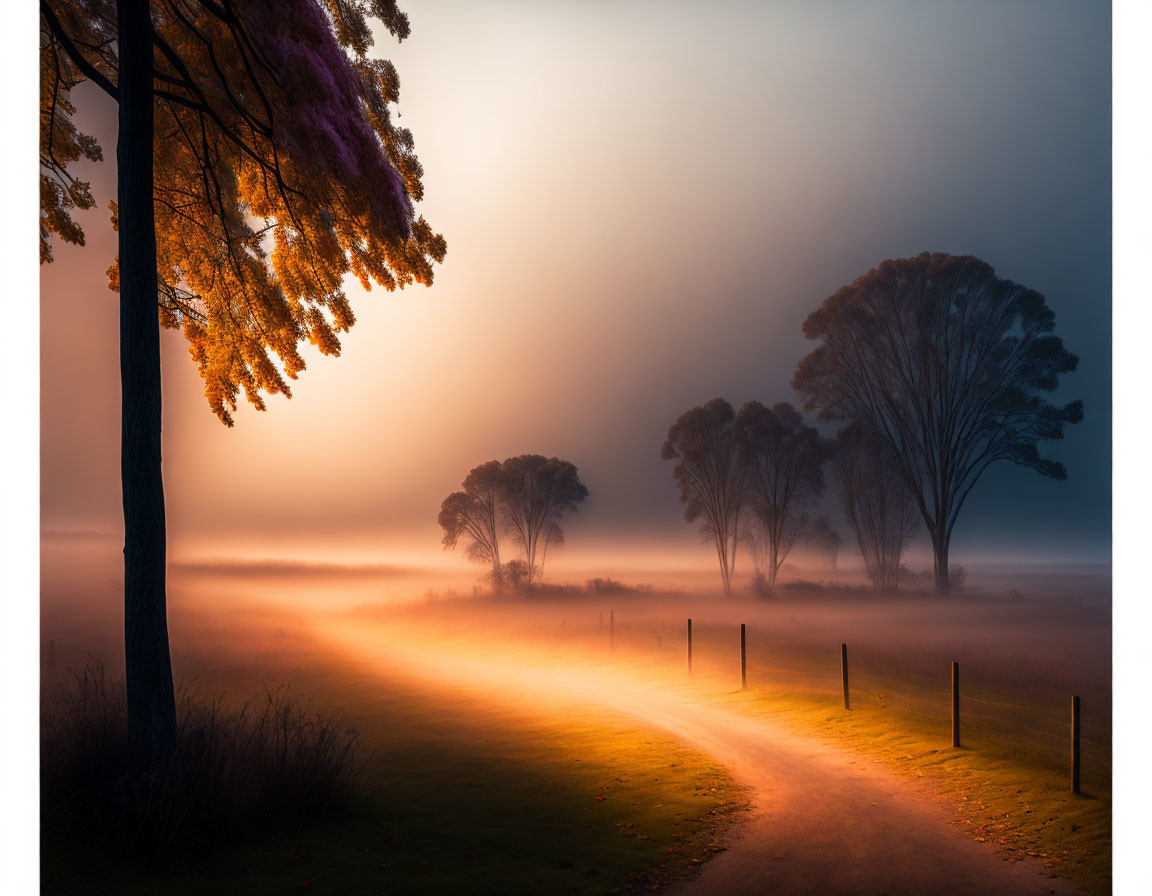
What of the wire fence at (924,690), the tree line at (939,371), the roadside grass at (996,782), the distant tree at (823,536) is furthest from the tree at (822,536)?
the roadside grass at (996,782)

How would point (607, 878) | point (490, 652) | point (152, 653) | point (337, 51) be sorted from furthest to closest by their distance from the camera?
point (490, 652), point (337, 51), point (152, 653), point (607, 878)

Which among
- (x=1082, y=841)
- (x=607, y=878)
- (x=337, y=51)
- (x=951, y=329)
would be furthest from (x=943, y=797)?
(x=951, y=329)

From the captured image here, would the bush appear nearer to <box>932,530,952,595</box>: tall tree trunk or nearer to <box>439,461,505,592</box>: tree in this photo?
<box>932,530,952,595</box>: tall tree trunk

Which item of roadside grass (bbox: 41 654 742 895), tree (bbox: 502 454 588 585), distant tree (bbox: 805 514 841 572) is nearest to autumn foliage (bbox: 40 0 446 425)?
roadside grass (bbox: 41 654 742 895)

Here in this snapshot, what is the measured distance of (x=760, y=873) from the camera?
6.52m

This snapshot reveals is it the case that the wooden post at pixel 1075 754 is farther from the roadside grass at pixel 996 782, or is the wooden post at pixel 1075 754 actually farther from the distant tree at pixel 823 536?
the distant tree at pixel 823 536

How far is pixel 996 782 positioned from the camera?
908 cm

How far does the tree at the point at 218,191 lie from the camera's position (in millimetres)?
7121

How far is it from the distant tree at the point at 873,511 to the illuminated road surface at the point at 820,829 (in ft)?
97.9

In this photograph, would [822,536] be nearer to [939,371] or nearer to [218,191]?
[939,371]

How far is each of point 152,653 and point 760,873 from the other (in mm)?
6311

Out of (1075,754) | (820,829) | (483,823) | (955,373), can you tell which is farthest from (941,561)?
(483,823)

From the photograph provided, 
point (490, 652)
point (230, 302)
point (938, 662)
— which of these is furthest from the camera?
point (490, 652)

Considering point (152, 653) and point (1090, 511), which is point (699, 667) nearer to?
point (1090, 511)
